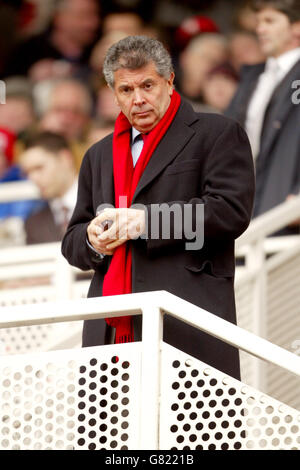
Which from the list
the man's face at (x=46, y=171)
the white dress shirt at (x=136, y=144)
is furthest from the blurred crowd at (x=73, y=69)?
the white dress shirt at (x=136, y=144)

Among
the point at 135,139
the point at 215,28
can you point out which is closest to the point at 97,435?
the point at 135,139

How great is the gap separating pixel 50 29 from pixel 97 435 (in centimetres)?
623

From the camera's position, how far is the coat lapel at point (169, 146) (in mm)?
3826

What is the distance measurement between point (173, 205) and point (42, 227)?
4.00m

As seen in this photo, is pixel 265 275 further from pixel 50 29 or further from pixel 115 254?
pixel 50 29

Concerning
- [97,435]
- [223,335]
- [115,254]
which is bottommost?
[97,435]

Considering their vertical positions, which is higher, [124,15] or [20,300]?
[124,15]

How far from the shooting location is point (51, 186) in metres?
7.61

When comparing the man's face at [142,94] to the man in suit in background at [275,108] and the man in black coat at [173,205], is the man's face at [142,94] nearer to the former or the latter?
the man in black coat at [173,205]

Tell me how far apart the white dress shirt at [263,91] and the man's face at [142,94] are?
2.92m

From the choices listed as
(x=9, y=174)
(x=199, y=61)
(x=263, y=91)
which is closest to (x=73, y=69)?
(x=9, y=174)

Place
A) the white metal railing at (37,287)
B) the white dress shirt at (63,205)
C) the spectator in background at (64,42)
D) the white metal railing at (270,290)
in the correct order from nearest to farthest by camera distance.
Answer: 1. the white metal railing at (270,290)
2. the white metal railing at (37,287)
3. the white dress shirt at (63,205)
4. the spectator in background at (64,42)

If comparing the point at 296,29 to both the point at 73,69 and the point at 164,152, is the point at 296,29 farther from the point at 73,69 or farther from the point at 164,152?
the point at 164,152

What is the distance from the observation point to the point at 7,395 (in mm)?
3746
